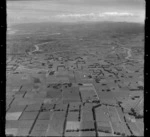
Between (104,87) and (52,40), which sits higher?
(52,40)

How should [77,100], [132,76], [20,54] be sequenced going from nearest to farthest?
[77,100] → [132,76] → [20,54]

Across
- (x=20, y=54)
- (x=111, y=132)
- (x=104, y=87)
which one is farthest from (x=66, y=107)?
(x=20, y=54)

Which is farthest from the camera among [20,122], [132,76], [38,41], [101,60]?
[38,41]

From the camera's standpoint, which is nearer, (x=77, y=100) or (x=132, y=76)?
(x=77, y=100)

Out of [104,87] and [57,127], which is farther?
[104,87]

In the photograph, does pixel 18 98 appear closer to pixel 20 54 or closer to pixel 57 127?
pixel 57 127

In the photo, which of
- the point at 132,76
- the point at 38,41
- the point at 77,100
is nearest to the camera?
the point at 77,100

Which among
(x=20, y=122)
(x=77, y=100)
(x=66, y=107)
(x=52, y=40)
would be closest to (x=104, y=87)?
(x=77, y=100)

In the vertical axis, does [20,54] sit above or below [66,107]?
above
